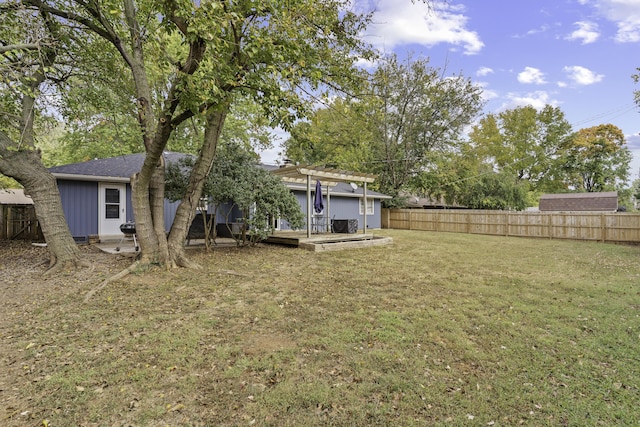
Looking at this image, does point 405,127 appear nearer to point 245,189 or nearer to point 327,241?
point 327,241

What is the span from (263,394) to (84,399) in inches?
52.4

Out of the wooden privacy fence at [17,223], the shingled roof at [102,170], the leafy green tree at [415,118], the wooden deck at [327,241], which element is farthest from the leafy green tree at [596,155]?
the wooden privacy fence at [17,223]

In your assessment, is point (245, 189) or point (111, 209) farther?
point (111, 209)

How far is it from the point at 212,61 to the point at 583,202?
2793cm

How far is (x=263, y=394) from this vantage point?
8.14ft

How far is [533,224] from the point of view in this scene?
1559 cm

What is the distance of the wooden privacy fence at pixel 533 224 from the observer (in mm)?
13352

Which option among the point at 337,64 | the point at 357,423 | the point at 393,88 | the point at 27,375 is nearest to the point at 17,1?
the point at 337,64

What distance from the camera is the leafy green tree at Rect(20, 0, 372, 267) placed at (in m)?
4.54

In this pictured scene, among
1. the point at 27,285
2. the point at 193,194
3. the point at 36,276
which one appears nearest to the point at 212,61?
the point at 193,194

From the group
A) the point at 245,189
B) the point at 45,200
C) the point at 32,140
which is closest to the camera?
the point at 45,200

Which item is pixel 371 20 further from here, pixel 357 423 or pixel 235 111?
pixel 235 111

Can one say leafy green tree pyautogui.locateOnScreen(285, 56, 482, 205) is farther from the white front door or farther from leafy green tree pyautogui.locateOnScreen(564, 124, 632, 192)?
leafy green tree pyautogui.locateOnScreen(564, 124, 632, 192)

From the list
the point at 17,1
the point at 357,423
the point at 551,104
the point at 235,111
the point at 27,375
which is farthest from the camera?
the point at 551,104
